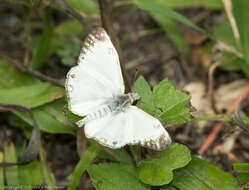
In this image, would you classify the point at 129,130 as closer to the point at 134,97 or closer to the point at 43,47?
the point at 134,97

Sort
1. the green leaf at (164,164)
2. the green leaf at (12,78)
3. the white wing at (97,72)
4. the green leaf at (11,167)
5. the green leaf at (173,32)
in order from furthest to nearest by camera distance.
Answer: the green leaf at (173,32) < the green leaf at (12,78) < the green leaf at (11,167) < the white wing at (97,72) < the green leaf at (164,164)

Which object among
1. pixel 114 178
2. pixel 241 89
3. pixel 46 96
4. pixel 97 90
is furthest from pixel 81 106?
pixel 241 89

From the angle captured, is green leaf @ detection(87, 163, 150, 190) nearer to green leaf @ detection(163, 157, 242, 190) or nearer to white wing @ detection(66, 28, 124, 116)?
green leaf @ detection(163, 157, 242, 190)

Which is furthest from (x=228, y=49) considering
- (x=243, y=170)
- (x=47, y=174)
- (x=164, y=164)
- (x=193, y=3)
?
(x=47, y=174)

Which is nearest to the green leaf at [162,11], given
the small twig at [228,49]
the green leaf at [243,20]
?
the green leaf at [243,20]

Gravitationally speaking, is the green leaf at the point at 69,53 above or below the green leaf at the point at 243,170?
above

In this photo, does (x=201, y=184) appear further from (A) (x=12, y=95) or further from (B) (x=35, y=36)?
(B) (x=35, y=36)

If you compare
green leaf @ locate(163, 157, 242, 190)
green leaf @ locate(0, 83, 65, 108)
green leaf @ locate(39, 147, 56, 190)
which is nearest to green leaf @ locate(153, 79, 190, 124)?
green leaf @ locate(163, 157, 242, 190)

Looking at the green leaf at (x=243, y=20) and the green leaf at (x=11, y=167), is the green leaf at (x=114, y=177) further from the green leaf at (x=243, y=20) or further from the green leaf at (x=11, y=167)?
the green leaf at (x=243, y=20)
